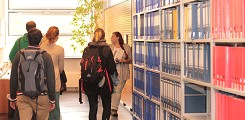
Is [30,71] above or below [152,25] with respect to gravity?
below

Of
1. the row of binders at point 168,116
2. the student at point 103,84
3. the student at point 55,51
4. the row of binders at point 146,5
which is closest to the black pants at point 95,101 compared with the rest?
the student at point 103,84

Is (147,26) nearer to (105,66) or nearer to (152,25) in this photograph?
(152,25)

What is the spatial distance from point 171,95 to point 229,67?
1903mm

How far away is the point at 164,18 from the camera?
6344mm

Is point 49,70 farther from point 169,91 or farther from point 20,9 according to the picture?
point 20,9

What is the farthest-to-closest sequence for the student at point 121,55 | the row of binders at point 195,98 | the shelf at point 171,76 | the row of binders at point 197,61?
the student at point 121,55 < the shelf at point 171,76 < the row of binders at point 195,98 < the row of binders at point 197,61

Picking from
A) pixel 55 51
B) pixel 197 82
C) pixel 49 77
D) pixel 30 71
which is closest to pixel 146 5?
pixel 55 51

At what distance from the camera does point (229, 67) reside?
423 centimetres

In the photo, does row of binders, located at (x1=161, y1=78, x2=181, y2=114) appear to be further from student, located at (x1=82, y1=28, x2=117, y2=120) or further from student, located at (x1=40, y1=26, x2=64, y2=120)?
student, located at (x1=40, y1=26, x2=64, y2=120)

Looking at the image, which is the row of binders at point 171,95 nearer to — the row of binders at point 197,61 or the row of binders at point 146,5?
the row of binders at point 197,61

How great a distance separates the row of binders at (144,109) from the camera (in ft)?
23.2

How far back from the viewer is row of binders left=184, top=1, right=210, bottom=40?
15.6 feet

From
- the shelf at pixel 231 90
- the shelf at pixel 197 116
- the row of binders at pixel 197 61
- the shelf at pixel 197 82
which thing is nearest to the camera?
the shelf at pixel 231 90

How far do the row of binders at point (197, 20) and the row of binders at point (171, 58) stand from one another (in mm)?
373
